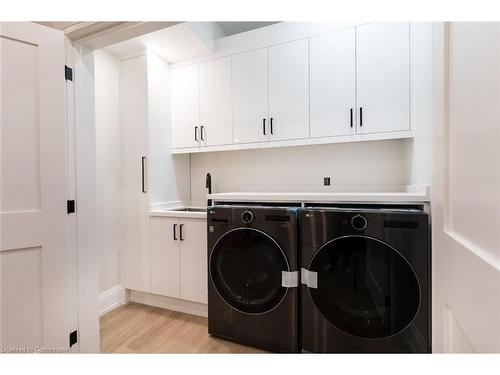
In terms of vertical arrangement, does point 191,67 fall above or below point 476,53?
above

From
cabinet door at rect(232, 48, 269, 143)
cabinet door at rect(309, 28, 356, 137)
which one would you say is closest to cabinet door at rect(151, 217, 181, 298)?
cabinet door at rect(232, 48, 269, 143)

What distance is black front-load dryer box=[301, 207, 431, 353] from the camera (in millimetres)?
1255

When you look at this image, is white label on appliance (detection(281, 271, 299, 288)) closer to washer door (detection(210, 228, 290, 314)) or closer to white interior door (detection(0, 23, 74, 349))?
washer door (detection(210, 228, 290, 314))

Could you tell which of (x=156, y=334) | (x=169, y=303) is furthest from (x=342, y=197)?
(x=169, y=303)

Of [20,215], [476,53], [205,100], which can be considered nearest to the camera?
[476,53]

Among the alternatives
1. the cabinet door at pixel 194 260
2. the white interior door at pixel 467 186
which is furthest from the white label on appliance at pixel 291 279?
the white interior door at pixel 467 186

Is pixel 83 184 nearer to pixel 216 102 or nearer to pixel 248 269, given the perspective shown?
pixel 248 269

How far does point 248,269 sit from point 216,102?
5.14 feet

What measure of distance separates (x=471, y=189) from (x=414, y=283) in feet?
3.60

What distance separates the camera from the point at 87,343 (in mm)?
1371

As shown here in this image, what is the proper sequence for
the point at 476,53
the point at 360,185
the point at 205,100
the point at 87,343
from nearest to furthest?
the point at 476,53
the point at 87,343
the point at 360,185
the point at 205,100

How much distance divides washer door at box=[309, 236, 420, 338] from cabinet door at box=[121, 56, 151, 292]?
1608mm

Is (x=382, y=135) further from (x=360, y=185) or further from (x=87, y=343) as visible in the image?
(x=87, y=343)
